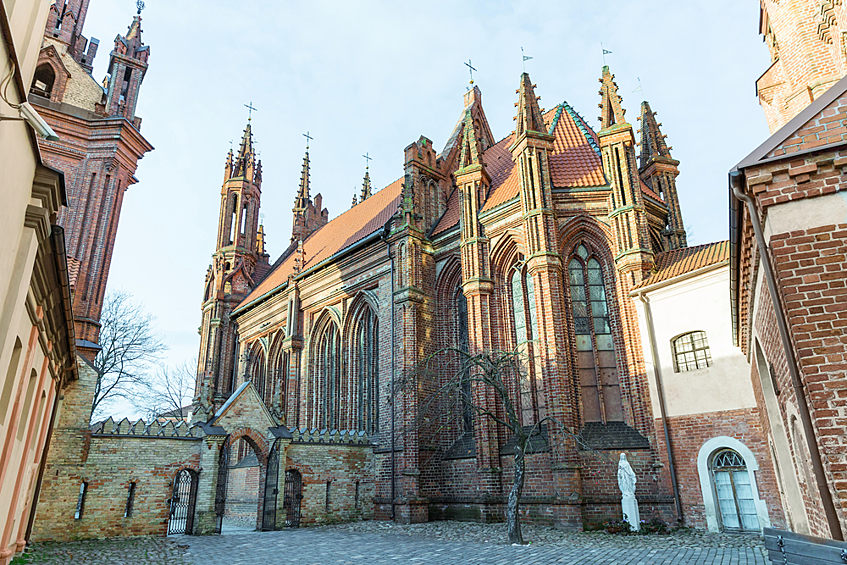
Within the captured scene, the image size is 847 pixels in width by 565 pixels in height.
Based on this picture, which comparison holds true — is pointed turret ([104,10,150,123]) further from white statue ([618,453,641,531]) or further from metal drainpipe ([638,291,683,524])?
white statue ([618,453,641,531])

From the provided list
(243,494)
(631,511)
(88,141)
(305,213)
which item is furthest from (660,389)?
(305,213)

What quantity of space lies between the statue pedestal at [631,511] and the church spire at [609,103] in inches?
433

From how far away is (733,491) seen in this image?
13.0 metres

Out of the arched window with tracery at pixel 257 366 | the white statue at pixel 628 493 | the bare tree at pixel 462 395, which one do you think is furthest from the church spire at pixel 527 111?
the arched window with tracery at pixel 257 366

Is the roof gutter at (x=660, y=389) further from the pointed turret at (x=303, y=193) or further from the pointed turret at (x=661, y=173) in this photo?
the pointed turret at (x=303, y=193)

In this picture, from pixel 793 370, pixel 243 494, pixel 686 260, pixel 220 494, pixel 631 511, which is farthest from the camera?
pixel 243 494

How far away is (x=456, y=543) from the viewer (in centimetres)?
1235

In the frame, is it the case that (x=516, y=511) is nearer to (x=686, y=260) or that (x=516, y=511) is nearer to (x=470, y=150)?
(x=686, y=260)

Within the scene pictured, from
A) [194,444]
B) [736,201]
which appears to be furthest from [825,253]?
[194,444]

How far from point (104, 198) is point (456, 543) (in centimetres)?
1745

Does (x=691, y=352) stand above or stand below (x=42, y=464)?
above

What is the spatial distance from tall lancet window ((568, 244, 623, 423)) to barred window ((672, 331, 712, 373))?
1.87 metres

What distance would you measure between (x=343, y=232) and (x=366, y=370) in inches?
337

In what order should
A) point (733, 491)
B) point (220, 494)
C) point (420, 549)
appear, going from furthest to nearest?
point (220, 494) < point (733, 491) < point (420, 549)
